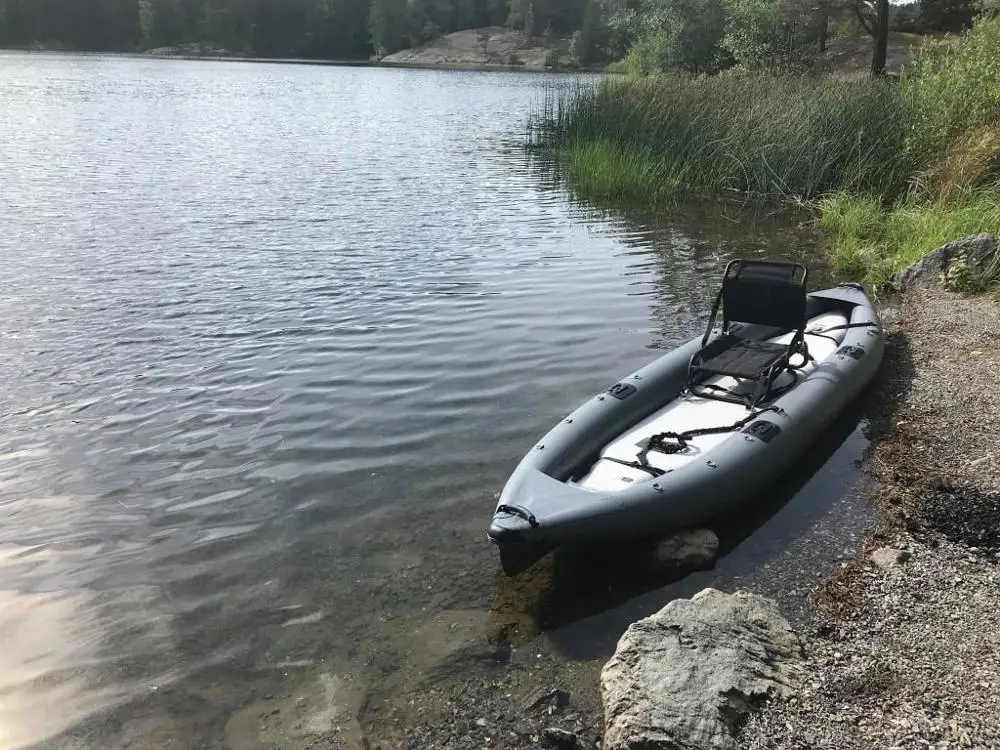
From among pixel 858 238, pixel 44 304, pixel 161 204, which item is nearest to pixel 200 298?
pixel 44 304

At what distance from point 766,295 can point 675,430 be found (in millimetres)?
1657

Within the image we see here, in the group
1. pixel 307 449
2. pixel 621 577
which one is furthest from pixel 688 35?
pixel 621 577

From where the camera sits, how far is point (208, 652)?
13.5 ft

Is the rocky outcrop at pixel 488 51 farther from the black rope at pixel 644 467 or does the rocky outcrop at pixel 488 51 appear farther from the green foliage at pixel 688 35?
the black rope at pixel 644 467

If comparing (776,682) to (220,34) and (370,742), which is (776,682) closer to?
(370,742)

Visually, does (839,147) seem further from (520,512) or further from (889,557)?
(520,512)

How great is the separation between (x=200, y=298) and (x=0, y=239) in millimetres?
4182

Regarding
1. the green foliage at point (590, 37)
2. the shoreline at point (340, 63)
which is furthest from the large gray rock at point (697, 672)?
the green foliage at point (590, 37)

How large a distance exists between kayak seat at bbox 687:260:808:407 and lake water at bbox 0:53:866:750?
0.83 meters

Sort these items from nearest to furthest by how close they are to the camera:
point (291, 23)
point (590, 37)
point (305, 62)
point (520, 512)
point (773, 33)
Answer: point (520, 512) → point (773, 33) → point (590, 37) → point (305, 62) → point (291, 23)

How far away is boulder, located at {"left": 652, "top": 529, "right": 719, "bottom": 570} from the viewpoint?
487cm

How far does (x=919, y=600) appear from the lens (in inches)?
165

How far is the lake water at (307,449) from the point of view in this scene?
4.00m

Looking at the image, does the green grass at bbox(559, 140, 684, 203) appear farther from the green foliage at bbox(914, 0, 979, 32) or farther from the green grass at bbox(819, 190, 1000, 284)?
the green foliage at bbox(914, 0, 979, 32)
